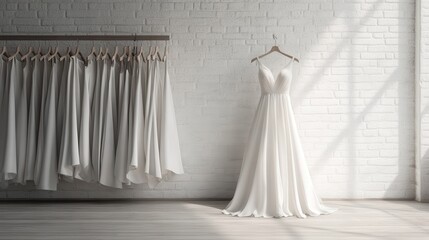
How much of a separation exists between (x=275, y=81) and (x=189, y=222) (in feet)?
5.18

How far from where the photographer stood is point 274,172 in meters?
4.69

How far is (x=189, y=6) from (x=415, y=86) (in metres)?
2.45

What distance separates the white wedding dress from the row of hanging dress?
0.75m

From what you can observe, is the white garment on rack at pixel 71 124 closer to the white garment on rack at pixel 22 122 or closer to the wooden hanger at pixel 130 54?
the white garment on rack at pixel 22 122

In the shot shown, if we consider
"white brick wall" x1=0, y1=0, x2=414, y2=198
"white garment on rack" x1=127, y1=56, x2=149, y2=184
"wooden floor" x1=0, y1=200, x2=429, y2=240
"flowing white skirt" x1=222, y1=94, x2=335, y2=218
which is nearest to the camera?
"wooden floor" x1=0, y1=200, x2=429, y2=240

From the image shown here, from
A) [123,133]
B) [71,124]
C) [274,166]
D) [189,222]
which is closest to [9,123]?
[71,124]

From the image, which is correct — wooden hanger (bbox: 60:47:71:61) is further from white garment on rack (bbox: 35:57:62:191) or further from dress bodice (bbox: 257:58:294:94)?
dress bodice (bbox: 257:58:294:94)

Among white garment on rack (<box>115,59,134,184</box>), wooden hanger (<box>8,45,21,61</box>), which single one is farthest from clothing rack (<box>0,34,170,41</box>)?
white garment on rack (<box>115,59,134,184</box>)

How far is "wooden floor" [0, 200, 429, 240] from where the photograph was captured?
384 centimetres

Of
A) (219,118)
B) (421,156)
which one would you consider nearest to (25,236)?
(219,118)

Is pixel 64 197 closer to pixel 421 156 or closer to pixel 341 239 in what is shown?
pixel 341 239

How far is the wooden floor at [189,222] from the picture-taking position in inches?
151

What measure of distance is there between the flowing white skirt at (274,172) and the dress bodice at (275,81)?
2.0 inches

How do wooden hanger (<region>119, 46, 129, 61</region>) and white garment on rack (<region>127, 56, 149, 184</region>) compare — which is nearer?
white garment on rack (<region>127, 56, 149, 184</region>)
